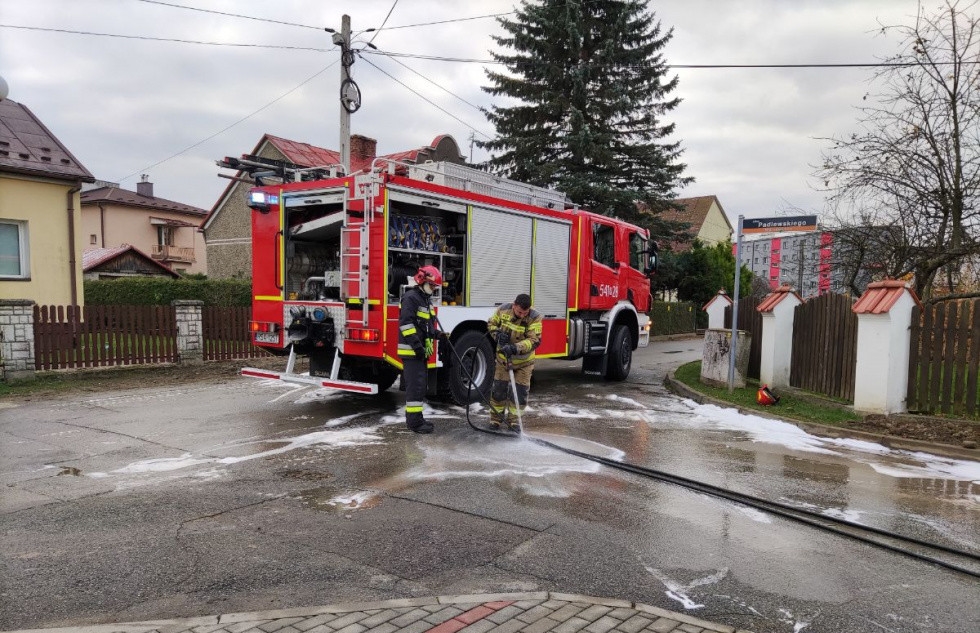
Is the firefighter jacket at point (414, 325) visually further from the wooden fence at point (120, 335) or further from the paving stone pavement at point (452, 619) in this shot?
the wooden fence at point (120, 335)

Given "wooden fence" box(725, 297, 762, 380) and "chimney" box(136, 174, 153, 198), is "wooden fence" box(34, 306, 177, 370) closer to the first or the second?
"wooden fence" box(725, 297, 762, 380)

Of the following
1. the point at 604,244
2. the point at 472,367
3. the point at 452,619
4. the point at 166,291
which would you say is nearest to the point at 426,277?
the point at 472,367

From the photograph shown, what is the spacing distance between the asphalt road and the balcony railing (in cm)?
3667

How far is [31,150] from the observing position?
50.5ft

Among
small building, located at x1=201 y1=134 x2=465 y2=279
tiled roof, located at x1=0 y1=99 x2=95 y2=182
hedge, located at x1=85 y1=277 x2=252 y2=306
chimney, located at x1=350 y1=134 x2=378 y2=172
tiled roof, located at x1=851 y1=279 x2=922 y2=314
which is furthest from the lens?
small building, located at x1=201 y1=134 x2=465 y2=279

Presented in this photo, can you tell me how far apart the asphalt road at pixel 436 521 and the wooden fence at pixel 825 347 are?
2195 mm

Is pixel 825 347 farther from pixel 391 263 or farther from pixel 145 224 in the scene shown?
pixel 145 224

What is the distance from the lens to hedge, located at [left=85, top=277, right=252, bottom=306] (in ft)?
64.4

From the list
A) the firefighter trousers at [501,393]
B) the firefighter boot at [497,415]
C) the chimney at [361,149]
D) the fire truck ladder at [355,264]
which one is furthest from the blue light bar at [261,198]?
the chimney at [361,149]

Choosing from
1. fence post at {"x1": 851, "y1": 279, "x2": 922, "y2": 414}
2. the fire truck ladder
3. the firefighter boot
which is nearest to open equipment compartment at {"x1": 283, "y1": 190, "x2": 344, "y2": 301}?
the fire truck ladder

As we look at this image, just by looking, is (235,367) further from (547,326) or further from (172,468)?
(172,468)

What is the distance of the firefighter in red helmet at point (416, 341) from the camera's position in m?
7.16

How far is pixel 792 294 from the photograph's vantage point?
1055 cm

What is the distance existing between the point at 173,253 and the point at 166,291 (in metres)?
23.8
